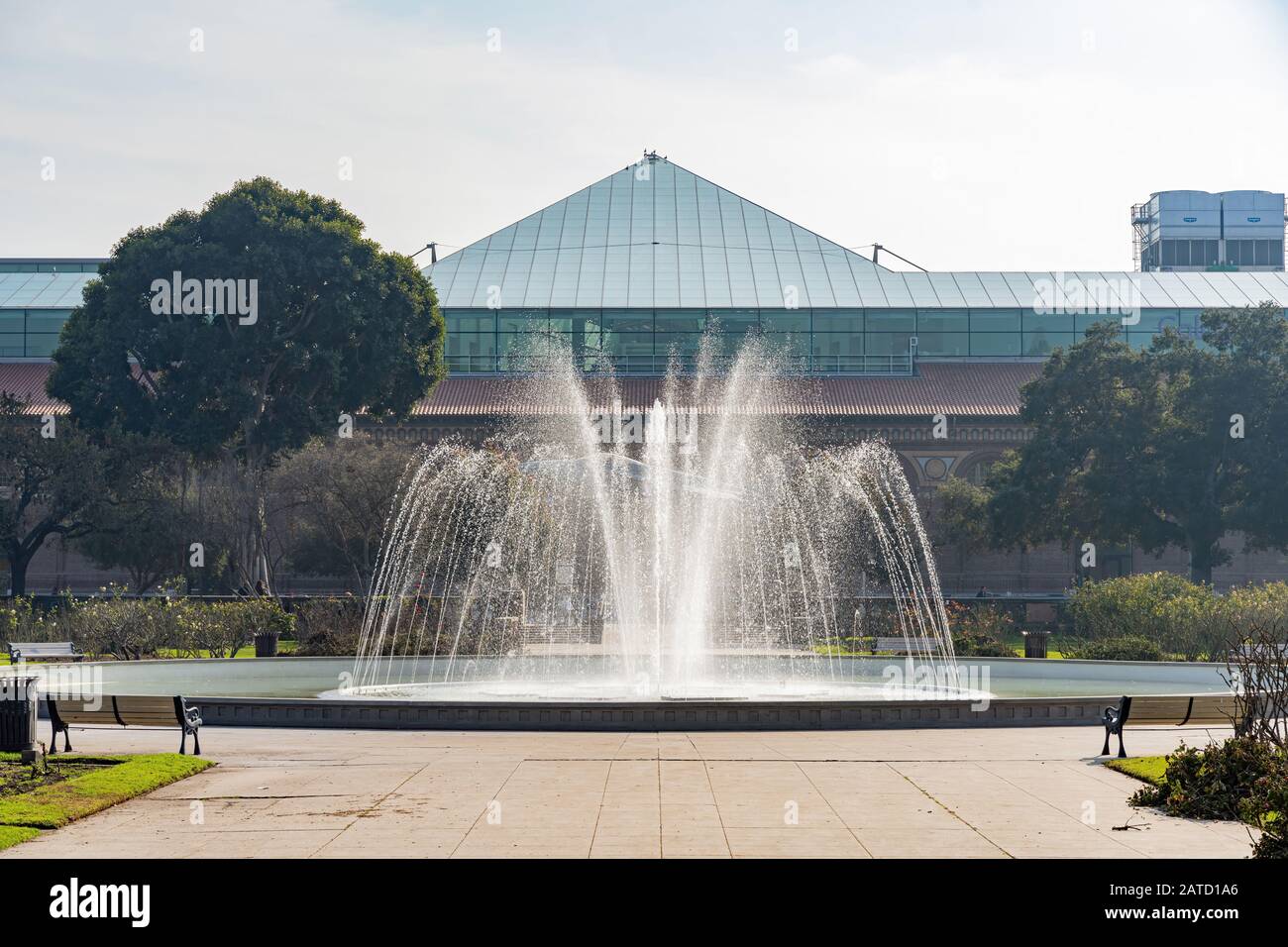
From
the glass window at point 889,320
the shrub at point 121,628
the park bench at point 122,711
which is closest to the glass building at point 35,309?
the glass window at point 889,320

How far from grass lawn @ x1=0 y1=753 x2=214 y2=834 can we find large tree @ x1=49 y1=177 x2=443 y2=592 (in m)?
26.9

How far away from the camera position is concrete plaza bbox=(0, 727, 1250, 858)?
978 cm

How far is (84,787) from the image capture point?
12078 mm

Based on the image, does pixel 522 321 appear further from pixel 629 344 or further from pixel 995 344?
pixel 995 344

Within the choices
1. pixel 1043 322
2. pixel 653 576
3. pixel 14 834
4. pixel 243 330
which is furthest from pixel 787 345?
pixel 14 834

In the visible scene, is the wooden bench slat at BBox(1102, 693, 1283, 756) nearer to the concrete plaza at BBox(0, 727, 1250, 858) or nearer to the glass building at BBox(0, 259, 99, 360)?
the concrete plaza at BBox(0, 727, 1250, 858)

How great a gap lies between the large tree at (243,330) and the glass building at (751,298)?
14.5 m

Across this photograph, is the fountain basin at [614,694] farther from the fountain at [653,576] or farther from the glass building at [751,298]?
the glass building at [751,298]

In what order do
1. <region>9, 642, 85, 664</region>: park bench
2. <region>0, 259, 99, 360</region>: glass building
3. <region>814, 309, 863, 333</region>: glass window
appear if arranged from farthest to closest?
<region>0, 259, 99, 360</region>: glass building < <region>814, 309, 863, 333</region>: glass window < <region>9, 642, 85, 664</region>: park bench

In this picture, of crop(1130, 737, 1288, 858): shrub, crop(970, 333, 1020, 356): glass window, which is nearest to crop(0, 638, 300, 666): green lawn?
crop(1130, 737, 1288, 858): shrub

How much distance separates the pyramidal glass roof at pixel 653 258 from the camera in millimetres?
58344

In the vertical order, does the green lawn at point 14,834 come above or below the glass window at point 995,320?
below

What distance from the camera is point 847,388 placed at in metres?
55.2
